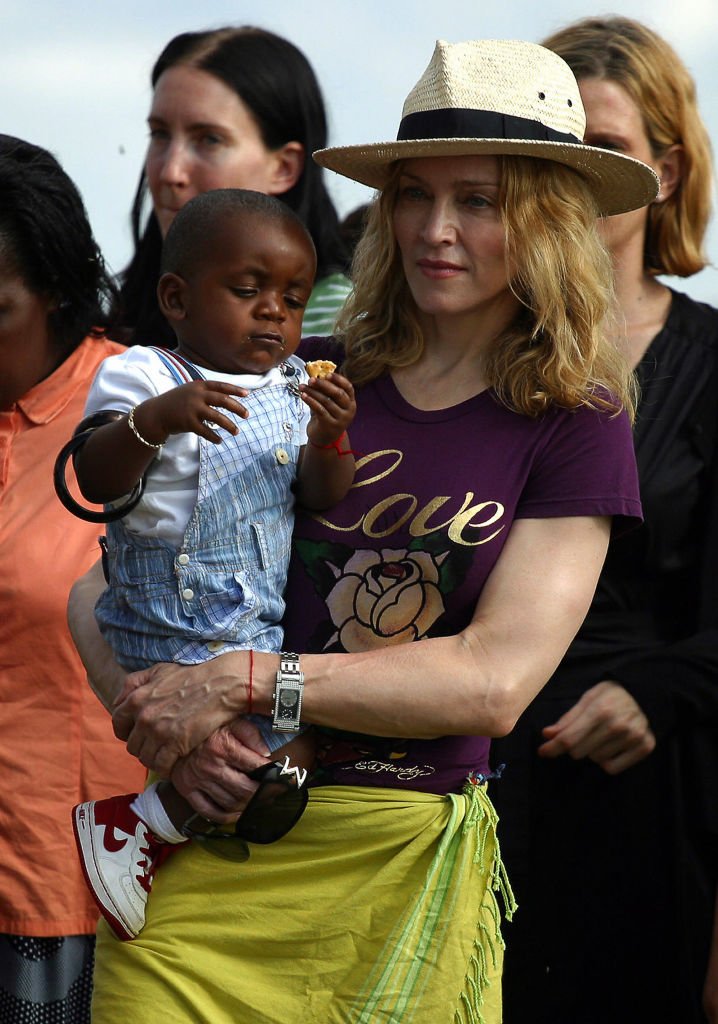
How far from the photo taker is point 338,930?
260cm

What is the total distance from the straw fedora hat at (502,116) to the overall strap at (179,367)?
1.85 ft

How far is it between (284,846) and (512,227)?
1156 mm

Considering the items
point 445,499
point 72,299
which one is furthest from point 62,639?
point 445,499

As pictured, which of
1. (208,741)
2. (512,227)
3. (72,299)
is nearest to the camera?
(208,741)

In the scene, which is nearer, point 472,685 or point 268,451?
point 472,685

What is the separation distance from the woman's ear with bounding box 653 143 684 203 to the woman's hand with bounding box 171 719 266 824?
5.82 feet

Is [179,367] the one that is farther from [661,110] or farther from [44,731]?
[661,110]

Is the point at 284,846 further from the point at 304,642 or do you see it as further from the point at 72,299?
the point at 72,299

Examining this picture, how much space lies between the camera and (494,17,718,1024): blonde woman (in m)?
3.22

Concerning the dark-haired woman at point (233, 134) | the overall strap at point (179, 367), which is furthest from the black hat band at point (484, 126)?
the dark-haired woman at point (233, 134)

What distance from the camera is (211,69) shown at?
174 inches

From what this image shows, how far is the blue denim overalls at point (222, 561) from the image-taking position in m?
2.61

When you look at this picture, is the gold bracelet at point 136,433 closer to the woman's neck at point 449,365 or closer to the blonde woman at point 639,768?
the woman's neck at point 449,365

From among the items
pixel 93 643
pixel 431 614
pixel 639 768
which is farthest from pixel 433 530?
pixel 639 768
